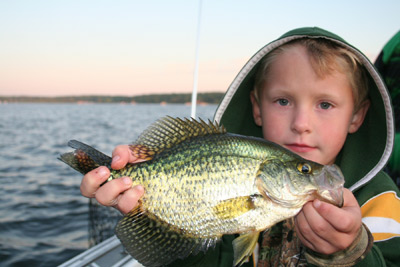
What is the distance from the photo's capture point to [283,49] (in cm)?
310

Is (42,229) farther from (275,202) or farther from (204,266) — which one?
(275,202)

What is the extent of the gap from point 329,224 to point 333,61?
63.7 inches

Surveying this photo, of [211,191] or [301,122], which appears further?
[301,122]

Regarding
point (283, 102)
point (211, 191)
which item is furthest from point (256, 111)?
point (211, 191)

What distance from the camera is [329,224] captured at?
1891mm

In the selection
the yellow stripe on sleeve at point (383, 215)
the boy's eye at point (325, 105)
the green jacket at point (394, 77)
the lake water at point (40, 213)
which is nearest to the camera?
the yellow stripe on sleeve at point (383, 215)

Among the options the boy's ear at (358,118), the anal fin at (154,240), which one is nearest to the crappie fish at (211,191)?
the anal fin at (154,240)

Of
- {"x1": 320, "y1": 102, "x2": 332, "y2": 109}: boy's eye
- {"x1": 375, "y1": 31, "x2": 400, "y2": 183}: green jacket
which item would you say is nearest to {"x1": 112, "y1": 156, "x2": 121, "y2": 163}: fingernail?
{"x1": 320, "y1": 102, "x2": 332, "y2": 109}: boy's eye

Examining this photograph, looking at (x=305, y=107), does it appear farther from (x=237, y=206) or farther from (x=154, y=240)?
(x=154, y=240)

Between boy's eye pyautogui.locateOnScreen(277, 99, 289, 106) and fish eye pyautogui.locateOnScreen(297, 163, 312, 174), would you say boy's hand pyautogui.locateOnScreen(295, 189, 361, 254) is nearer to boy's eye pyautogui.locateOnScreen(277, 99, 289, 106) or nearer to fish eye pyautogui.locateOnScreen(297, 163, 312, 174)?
fish eye pyautogui.locateOnScreen(297, 163, 312, 174)

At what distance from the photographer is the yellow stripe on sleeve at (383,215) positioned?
8.14ft

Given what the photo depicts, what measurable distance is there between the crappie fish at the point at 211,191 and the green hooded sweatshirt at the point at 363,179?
26.8 inches

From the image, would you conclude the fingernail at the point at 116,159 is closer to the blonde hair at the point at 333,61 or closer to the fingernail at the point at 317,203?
the fingernail at the point at 317,203

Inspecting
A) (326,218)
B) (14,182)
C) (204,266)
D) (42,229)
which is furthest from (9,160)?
(326,218)
